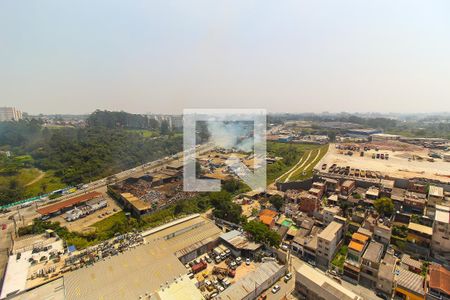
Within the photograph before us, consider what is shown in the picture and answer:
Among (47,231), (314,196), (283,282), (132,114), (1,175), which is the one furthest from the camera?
(132,114)

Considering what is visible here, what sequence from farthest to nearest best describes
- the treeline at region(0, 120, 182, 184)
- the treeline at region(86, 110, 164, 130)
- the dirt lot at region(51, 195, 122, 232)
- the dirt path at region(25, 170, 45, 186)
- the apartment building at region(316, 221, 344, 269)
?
the treeline at region(86, 110, 164, 130)
the treeline at region(0, 120, 182, 184)
the dirt path at region(25, 170, 45, 186)
the dirt lot at region(51, 195, 122, 232)
the apartment building at region(316, 221, 344, 269)

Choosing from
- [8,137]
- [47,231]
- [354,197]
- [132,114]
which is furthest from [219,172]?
[132,114]

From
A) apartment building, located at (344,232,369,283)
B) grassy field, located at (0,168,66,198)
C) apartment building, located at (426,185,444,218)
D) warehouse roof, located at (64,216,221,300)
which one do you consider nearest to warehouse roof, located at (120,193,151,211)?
warehouse roof, located at (64,216,221,300)

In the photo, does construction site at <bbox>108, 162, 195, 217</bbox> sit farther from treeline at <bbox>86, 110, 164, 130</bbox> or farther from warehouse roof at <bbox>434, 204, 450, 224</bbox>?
treeline at <bbox>86, 110, 164, 130</bbox>

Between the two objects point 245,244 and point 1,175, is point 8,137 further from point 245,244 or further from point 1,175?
point 245,244

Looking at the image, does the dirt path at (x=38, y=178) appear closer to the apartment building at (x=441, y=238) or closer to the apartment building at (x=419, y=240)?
the apartment building at (x=419, y=240)
